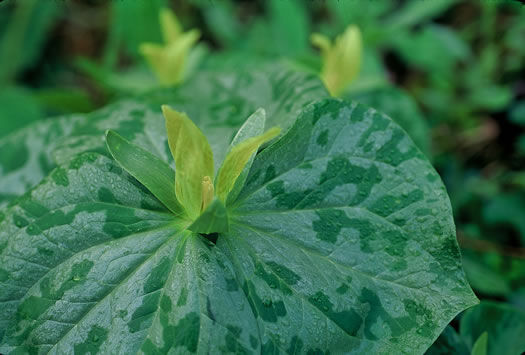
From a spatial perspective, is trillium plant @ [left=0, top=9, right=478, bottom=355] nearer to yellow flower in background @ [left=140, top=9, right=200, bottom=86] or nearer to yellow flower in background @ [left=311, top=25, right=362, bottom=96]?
yellow flower in background @ [left=311, top=25, right=362, bottom=96]

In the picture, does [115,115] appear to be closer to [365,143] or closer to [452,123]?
[365,143]

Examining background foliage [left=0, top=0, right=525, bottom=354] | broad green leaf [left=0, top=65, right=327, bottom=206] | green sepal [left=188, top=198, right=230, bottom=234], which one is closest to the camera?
green sepal [left=188, top=198, right=230, bottom=234]

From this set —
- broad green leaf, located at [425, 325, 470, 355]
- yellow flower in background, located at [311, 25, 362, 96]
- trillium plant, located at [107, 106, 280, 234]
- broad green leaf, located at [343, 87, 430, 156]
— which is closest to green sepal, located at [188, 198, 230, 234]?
trillium plant, located at [107, 106, 280, 234]

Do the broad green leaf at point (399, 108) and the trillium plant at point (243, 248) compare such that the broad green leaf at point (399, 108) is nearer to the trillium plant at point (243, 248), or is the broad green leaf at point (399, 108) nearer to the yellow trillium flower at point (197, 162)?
the trillium plant at point (243, 248)

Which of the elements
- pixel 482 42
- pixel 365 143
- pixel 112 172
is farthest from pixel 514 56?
pixel 112 172

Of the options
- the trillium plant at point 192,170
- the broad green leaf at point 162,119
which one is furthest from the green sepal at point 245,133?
the broad green leaf at point 162,119

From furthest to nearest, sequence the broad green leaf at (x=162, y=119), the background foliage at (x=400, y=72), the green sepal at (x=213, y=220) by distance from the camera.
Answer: the background foliage at (x=400, y=72)
the broad green leaf at (x=162, y=119)
the green sepal at (x=213, y=220)

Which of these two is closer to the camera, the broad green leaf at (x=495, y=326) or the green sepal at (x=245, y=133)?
the green sepal at (x=245, y=133)

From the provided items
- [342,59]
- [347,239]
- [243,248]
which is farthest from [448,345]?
[342,59]
